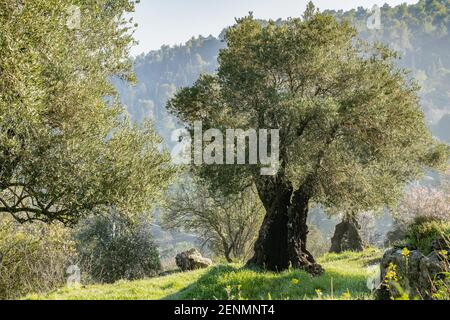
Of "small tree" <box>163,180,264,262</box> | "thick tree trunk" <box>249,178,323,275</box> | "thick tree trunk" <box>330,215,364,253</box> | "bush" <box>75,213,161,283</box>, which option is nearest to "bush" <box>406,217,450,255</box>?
"thick tree trunk" <box>249,178,323,275</box>

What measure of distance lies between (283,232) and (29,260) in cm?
2246

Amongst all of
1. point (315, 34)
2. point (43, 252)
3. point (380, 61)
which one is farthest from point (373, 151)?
point (43, 252)

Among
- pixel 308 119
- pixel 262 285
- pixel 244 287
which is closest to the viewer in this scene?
pixel 244 287

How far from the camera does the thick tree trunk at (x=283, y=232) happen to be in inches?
953

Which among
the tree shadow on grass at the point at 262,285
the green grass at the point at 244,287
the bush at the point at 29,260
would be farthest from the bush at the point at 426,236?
the bush at the point at 29,260

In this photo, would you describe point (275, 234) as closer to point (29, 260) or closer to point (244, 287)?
point (244, 287)

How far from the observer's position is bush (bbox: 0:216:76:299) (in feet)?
108

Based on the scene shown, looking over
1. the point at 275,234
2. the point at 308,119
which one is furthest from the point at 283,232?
the point at 308,119

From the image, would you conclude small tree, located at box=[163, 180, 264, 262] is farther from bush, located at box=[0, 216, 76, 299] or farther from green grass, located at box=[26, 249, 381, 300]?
green grass, located at box=[26, 249, 381, 300]

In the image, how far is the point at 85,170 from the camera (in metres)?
19.8

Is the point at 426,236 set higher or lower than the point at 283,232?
higher

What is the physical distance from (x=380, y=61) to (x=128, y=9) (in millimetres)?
16152

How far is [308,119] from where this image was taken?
22.8 m
